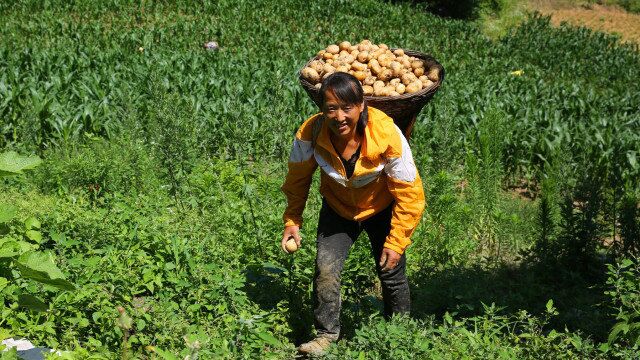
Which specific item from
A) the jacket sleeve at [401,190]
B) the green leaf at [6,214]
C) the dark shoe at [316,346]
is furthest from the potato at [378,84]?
the green leaf at [6,214]

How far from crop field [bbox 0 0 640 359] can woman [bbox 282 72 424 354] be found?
0.28 m

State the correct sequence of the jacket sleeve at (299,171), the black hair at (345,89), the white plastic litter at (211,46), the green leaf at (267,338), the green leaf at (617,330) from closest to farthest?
the black hair at (345,89)
the green leaf at (267,338)
the green leaf at (617,330)
the jacket sleeve at (299,171)
the white plastic litter at (211,46)

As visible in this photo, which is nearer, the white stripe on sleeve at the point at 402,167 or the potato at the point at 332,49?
the white stripe on sleeve at the point at 402,167

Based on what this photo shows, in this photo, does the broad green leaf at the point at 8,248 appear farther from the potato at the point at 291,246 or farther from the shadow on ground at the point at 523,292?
the shadow on ground at the point at 523,292

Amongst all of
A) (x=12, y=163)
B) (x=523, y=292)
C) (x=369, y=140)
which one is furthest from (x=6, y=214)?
(x=523, y=292)

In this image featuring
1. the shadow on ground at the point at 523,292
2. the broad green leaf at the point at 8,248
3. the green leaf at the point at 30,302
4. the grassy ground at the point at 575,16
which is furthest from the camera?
the grassy ground at the point at 575,16

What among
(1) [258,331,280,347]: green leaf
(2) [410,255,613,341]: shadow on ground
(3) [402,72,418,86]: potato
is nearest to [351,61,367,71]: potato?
(3) [402,72,418,86]: potato

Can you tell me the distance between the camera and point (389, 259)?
411cm

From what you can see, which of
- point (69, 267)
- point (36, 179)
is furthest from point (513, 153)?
point (69, 267)

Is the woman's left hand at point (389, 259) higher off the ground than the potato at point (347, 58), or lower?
lower

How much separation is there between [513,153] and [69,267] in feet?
21.3

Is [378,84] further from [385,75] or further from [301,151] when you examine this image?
[301,151]

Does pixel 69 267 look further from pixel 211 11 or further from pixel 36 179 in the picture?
pixel 211 11

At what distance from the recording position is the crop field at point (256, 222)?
13.3 feet
